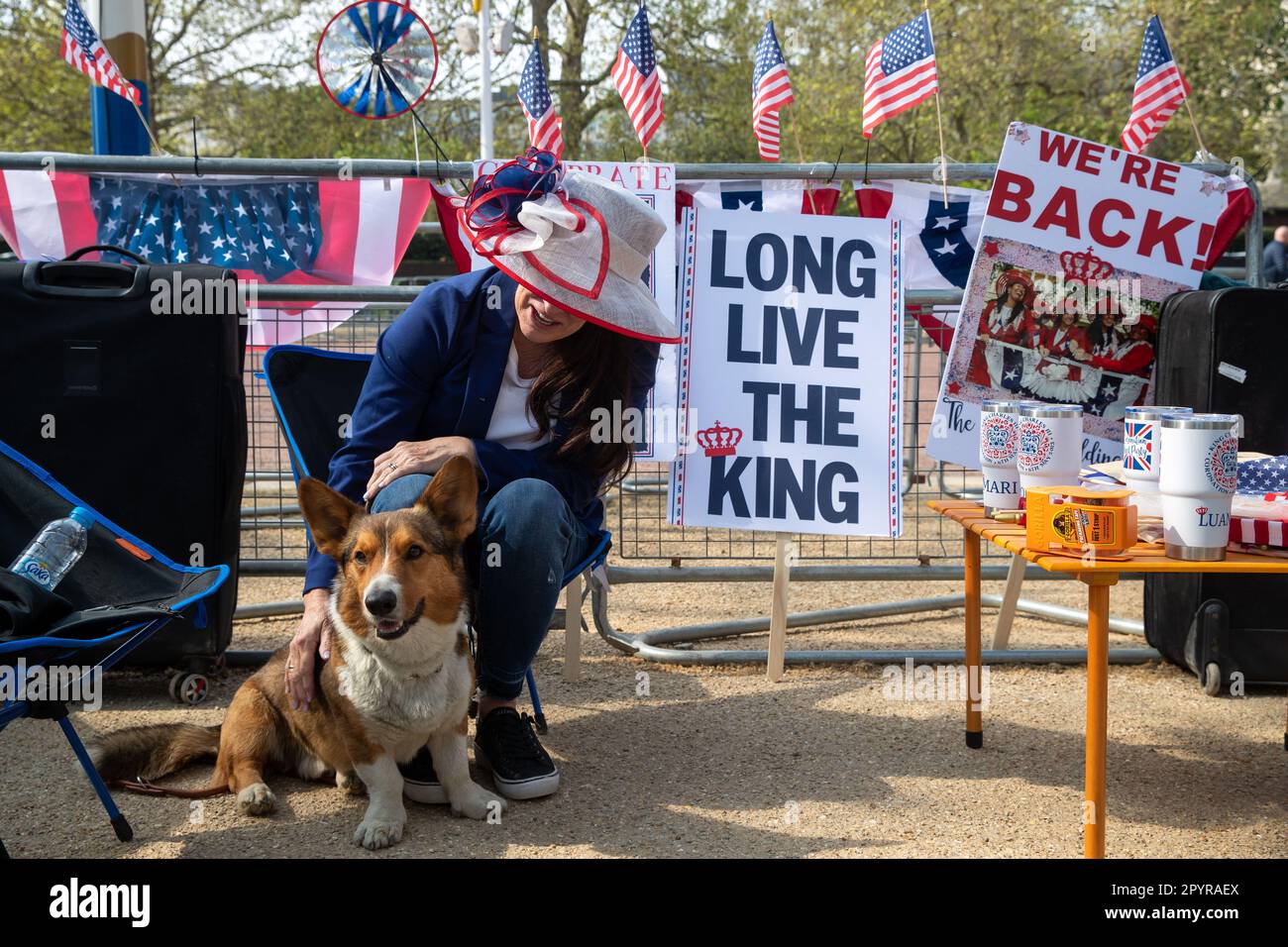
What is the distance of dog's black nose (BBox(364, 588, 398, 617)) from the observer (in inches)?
111

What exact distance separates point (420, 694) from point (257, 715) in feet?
1.98

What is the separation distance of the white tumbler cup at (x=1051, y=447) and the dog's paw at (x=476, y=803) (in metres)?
1.66

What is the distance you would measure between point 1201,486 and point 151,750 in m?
2.93

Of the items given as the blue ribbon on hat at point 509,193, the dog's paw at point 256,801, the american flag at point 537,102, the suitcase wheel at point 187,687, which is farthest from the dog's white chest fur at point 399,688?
the american flag at point 537,102

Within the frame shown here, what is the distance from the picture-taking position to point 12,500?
3402 mm

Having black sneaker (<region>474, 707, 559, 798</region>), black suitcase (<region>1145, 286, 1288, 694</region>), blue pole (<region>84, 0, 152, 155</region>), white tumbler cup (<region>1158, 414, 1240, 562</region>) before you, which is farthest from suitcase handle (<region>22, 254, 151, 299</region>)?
blue pole (<region>84, 0, 152, 155</region>)

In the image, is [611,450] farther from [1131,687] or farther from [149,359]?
[1131,687]

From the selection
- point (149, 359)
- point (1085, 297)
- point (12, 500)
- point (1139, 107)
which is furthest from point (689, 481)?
point (1139, 107)

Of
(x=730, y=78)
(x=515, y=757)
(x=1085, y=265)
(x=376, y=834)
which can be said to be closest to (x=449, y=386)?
(x=515, y=757)

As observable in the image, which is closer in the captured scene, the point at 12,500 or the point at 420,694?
the point at 420,694

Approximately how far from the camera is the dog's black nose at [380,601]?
2812 millimetres

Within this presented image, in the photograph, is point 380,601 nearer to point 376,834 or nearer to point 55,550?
point 376,834

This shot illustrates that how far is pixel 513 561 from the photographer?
322 cm

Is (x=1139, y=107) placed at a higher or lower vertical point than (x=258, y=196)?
higher
